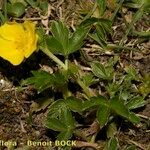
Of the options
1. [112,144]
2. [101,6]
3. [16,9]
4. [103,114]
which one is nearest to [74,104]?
[103,114]

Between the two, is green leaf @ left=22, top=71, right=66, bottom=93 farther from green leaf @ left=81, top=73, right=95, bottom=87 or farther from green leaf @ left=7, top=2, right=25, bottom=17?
green leaf @ left=7, top=2, right=25, bottom=17

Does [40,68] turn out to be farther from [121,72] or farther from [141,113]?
[141,113]

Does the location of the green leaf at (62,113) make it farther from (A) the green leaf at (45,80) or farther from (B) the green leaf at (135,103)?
(B) the green leaf at (135,103)

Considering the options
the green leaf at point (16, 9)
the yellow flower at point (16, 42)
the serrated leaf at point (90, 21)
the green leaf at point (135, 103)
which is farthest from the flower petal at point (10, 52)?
the green leaf at point (135, 103)

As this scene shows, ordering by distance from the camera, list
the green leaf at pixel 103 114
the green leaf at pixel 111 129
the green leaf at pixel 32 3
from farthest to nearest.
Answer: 1. the green leaf at pixel 32 3
2. the green leaf at pixel 111 129
3. the green leaf at pixel 103 114

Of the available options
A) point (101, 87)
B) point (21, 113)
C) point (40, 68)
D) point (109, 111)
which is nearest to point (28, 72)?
point (40, 68)
